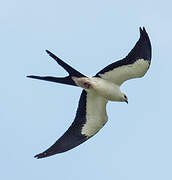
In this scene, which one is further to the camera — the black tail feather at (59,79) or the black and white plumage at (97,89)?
the black and white plumage at (97,89)

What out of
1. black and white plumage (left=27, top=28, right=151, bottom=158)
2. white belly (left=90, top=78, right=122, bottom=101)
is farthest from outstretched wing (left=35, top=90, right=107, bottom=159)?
white belly (left=90, top=78, right=122, bottom=101)

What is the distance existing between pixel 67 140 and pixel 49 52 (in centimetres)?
279

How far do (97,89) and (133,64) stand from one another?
1.28 metres

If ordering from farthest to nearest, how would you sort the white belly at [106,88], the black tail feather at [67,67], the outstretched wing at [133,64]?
the white belly at [106,88], the outstretched wing at [133,64], the black tail feather at [67,67]

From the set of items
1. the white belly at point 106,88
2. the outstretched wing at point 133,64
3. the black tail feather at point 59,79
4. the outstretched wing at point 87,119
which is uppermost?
the outstretched wing at point 133,64

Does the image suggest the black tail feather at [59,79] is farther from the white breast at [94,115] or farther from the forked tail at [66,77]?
the white breast at [94,115]

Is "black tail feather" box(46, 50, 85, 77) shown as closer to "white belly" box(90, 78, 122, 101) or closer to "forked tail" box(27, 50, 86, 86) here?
"forked tail" box(27, 50, 86, 86)

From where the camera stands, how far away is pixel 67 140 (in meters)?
26.2

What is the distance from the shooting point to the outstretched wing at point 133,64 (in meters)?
25.6

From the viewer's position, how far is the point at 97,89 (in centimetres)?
2605

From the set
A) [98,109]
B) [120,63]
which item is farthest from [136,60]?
[98,109]

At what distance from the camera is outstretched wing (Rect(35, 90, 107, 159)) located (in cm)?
2650

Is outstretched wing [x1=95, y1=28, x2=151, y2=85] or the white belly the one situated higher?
outstretched wing [x1=95, y1=28, x2=151, y2=85]

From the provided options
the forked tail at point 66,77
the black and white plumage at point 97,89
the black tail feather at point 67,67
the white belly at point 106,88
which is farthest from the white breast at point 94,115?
the black tail feather at point 67,67
